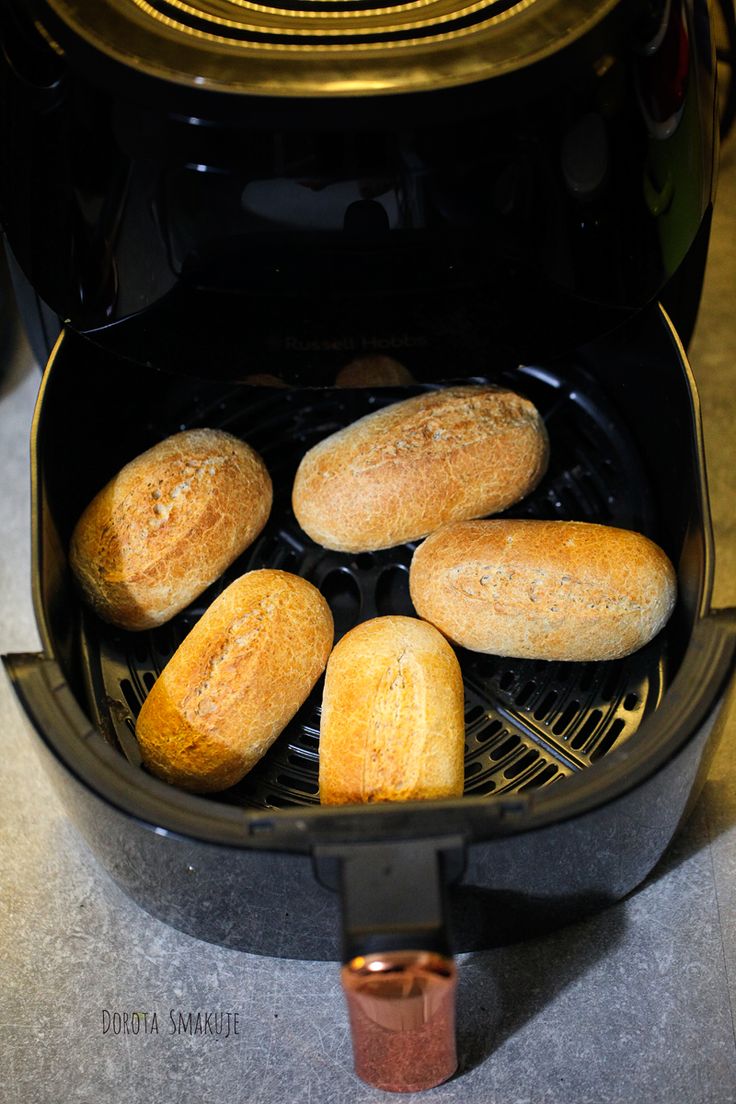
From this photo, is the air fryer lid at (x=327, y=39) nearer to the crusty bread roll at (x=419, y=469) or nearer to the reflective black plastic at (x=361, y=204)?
the reflective black plastic at (x=361, y=204)

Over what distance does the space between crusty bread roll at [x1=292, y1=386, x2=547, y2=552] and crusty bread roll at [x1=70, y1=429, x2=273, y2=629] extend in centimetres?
6

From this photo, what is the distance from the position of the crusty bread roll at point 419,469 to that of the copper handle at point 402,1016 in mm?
375

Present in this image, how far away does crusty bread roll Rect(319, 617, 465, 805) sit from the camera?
0.72 m

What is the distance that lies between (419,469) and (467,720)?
0.19 meters

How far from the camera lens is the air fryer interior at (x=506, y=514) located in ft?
2.62

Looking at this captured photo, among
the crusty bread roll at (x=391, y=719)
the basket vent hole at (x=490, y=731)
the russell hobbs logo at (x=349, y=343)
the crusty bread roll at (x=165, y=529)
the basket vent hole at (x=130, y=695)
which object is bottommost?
the basket vent hole at (x=490, y=731)

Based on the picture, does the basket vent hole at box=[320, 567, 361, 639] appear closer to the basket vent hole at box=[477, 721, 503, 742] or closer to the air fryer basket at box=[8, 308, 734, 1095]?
the air fryer basket at box=[8, 308, 734, 1095]

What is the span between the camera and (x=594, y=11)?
27.4 inches

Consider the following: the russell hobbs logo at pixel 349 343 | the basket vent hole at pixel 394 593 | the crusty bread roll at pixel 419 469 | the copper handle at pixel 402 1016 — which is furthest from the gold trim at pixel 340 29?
the copper handle at pixel 402 1016

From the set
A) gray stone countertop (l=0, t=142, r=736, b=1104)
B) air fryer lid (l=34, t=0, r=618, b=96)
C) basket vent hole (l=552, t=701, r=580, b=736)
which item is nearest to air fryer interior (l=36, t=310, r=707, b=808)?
basket vent hole (l=552, t=701, r=580, b=736)

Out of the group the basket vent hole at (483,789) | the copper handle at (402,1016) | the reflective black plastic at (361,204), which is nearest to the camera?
the copper handle at (402,1016)

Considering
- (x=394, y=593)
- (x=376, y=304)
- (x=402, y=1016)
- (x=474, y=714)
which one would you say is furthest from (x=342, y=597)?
(x=402, y=1016)

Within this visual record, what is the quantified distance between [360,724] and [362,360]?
0.25 metres

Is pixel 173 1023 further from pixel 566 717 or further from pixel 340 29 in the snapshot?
pixel 340 29
